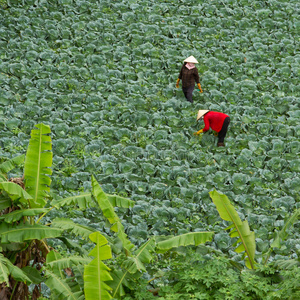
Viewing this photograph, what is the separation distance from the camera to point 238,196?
7418 millimetres

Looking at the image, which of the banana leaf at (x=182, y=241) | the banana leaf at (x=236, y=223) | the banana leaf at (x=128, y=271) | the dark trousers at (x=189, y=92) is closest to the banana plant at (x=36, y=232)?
the banana leaf at (x=128, y=271)

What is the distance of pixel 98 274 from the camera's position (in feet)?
15.4

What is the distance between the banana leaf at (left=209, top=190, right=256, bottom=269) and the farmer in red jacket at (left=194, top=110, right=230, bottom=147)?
110 inches

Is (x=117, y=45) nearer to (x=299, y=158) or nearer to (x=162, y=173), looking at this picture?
(x=162, y=173)

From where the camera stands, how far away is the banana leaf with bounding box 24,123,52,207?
18.3 feet

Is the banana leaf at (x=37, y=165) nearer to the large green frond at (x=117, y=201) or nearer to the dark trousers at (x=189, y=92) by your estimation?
the large green frond at (x=117, y=201)

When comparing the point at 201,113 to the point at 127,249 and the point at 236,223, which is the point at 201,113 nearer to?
the point at 236,223

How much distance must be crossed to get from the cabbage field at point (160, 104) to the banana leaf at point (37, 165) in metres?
1.17

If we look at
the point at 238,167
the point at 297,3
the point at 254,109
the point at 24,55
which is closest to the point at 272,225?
the point at 238,167

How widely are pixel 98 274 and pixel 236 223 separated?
6.04 feet

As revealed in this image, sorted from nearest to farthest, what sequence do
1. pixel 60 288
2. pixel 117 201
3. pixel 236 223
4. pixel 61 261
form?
pixel 60 288 → pixel 61 261 → pixel 236 223 → pixel 117 201

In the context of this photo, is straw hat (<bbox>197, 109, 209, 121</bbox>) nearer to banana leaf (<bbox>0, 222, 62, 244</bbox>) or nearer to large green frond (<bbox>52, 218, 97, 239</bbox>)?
large green frond (<bbox>52, 218, 97, 239</bbox>)

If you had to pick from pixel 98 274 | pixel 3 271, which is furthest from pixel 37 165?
pixel 98 274

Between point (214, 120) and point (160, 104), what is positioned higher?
point (160, 104)
